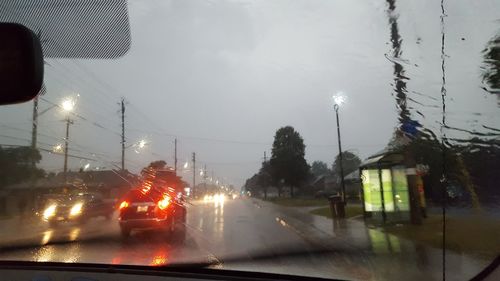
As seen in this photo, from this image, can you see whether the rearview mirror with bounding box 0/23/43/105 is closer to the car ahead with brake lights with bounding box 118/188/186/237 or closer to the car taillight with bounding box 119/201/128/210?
the car ahead with brake lights with bounding box 118/188/186/237

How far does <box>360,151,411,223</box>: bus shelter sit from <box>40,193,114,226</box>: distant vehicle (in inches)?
304

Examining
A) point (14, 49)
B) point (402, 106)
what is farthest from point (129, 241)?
point (14, 49)

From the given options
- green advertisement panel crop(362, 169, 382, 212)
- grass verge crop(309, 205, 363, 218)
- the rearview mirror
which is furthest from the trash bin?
the rearview mirror

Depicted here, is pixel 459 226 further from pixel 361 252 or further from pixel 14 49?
pixel 361 252

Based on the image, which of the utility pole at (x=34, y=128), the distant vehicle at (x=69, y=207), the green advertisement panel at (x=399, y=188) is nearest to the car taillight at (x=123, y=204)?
the distant vehicle at (x=69, y=207)

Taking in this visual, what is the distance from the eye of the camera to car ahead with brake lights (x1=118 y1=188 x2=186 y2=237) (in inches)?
351

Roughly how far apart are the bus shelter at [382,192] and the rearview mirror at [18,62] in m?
12.2

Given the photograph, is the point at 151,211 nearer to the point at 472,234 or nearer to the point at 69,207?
the point at 69,207

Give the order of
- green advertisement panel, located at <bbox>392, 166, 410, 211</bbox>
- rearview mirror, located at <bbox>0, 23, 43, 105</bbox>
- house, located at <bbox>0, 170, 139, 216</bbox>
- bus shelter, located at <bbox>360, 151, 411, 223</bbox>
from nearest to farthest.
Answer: rearview mirror, located at <bbox>0, 23, 43, 105</bbox> < house, located at <bbox>0, 170, 139, 216</bbox> < green advertisement panel, located at <bbox>392, 166, 410, 211</bbox> < bus shelter, located at <bbox>360, 151, 411, 223</bbox>

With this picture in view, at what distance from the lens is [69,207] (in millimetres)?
8953

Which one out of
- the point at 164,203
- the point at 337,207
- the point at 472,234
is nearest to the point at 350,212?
the point at 337,207

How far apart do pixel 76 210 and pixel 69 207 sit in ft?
0.73

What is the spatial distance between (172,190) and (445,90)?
5.98 m

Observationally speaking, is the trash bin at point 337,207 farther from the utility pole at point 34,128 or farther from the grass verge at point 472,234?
the grass verge at point 472,234
